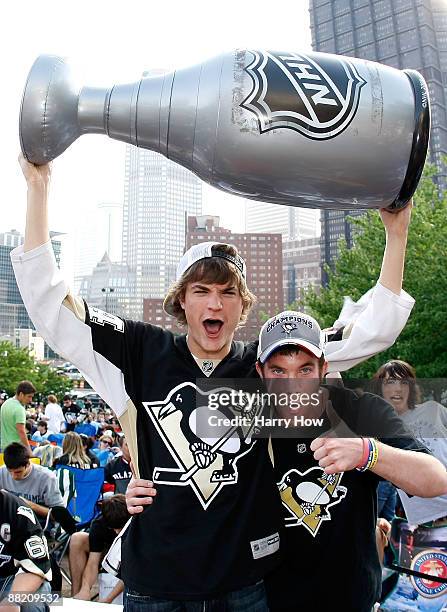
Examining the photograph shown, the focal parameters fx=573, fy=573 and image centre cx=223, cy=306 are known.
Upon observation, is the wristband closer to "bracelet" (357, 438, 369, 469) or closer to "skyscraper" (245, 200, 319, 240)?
"bracelet" (357, 438, 369, 469)

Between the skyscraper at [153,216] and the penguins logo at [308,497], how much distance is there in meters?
76.4

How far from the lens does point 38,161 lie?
80.4 inches

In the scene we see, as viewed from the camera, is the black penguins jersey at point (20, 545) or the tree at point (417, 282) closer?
the black penguins jersey at point (20, 545)

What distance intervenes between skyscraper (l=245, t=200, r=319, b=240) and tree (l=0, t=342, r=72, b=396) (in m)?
60.5

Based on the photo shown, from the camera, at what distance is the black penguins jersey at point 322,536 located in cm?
218

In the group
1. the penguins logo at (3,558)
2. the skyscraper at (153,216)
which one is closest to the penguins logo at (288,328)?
the penguins logo at (3,558)

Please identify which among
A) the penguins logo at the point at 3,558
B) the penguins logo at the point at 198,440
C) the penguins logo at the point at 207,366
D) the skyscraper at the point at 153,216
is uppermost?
the skyscraper at the point at 153,216

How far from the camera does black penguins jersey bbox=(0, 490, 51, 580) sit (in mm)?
3938

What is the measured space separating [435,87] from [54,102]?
81.9 m

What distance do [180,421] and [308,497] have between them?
2.10 feet

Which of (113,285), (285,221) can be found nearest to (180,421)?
(113,285)

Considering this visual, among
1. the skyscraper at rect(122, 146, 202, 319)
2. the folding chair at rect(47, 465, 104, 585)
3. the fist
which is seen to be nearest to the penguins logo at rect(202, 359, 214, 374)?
the fist

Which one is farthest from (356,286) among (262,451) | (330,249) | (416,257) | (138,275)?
(138,275)

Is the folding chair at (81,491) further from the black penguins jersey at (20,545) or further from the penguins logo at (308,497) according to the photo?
the penguins logo at (308,497)
